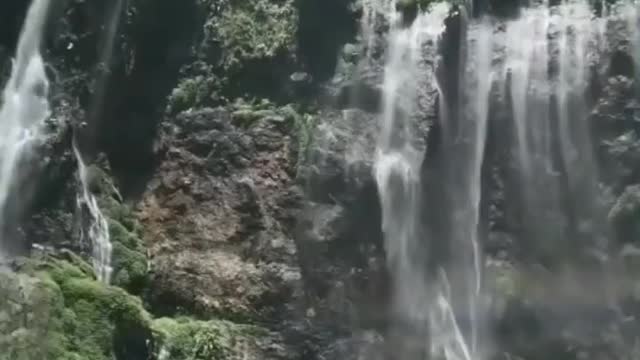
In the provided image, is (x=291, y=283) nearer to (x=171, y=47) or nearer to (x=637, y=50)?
(x=171, y=47)

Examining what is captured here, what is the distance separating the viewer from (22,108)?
57.5ft

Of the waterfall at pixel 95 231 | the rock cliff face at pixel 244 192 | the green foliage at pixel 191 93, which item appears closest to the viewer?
the rock cliff face at pixel 244 192

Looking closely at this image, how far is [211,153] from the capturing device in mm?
17422

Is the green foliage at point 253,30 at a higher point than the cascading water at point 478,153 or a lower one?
higher

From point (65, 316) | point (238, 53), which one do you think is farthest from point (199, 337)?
point (238, 53)

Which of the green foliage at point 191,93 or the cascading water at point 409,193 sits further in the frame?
the green foliage at point 191,93

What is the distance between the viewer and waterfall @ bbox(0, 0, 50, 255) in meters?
16.5

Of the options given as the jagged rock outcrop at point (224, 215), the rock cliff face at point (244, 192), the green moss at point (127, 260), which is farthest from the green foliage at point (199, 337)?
the green moss at point (127, 260)

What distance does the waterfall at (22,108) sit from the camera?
16.5m

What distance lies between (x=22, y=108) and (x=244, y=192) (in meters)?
4.02

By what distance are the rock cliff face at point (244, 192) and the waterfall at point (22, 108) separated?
0.67 ft

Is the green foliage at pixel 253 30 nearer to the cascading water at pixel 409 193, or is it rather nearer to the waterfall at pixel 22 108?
the cascading water at pixel 409 193

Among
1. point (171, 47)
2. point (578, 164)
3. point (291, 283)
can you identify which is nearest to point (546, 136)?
point (578, 164)

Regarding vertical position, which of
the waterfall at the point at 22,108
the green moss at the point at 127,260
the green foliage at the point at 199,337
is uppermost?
the waterfall at the point at 22,108
